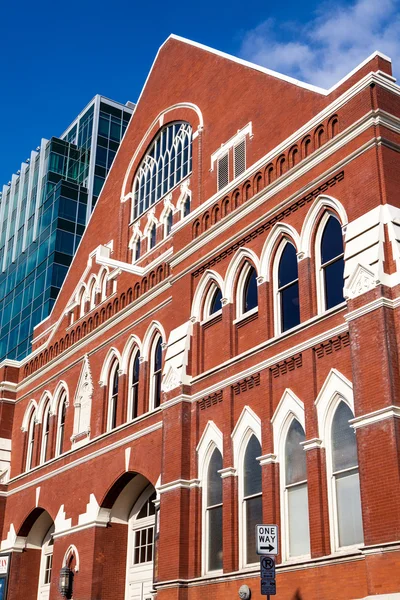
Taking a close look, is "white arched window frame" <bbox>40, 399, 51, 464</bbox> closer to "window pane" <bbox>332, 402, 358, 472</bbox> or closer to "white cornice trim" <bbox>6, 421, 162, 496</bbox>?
"white cornice trim" <bbox>6, 421, 162, 496</bbox>

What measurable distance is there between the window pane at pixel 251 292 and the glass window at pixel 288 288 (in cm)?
98

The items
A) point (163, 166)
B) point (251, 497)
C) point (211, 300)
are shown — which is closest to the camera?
point (251, 497)

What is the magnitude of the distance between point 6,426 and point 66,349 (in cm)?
508

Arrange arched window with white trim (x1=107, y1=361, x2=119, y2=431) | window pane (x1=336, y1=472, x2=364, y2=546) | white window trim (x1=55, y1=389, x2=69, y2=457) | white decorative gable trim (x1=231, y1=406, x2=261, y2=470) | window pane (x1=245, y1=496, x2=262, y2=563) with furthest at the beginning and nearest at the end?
white window trim (x1=55, y1=389, x2=69, y2=457)
arched window with white trim (x1=107, y1=361, x2=119, y2=431)
white decorative gable trim (x1=231, y1=406, x2=261, y2=470)
window pane (x1=245, y1=496, x2=262, y2=563)
window pane (x1=336, y1=472, x2=364, y2=546)

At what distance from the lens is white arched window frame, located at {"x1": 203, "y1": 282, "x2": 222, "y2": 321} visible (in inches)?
846

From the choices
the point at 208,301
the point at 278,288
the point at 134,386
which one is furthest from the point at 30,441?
the point at 278,288

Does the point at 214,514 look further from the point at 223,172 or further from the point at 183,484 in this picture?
the point at 223,172

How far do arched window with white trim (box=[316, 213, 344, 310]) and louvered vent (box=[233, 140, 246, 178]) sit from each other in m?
4.96

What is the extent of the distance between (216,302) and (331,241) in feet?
14.5

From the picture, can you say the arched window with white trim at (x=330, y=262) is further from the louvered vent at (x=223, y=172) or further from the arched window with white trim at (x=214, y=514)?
the louvered vent at (x=223, y=172)

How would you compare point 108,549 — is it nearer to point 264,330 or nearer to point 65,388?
point 65,388

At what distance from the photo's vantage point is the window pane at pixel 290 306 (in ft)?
61.1

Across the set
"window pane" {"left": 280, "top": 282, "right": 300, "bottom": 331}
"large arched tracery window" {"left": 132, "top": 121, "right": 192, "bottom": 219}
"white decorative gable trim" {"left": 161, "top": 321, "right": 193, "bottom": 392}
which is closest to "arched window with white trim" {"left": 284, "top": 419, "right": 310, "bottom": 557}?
"window pane" {"left": 280, "top": 282, "right": 300, "bottom": 331}

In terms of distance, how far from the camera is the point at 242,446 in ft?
62.3
